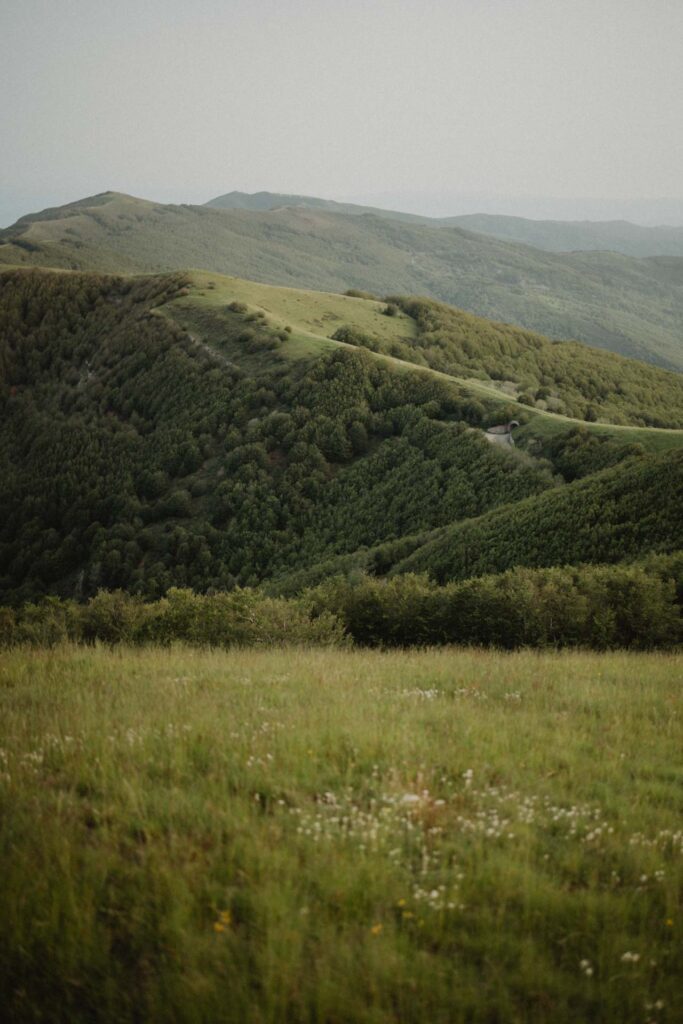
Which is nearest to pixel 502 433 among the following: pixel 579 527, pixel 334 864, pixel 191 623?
pixel 579 527

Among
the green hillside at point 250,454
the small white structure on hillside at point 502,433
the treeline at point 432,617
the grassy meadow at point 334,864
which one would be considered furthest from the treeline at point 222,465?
the grassy meadow at point 334,864

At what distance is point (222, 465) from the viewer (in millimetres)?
70312

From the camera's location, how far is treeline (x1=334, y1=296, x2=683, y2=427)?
94125mm

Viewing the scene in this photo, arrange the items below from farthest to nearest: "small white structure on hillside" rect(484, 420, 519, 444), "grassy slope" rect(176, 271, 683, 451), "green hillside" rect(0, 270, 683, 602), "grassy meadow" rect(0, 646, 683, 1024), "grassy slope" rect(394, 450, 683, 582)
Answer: "grassy slope" rect(176, 271, 683, 451), "small white structure on hillside" rect(484, 420, 519, 444), "green hillside" rect(0, 270, 683, 602), "grassy slope" rect(394, 450, 683, 582), "grassy meadow" rect(0, 646, 683, 1024)

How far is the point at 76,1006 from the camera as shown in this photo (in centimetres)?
283

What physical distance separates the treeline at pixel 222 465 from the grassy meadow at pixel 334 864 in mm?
41511

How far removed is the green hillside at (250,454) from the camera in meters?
48.9

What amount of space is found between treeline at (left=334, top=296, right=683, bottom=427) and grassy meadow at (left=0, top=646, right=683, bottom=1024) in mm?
84619

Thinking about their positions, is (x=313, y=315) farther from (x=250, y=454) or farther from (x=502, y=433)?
(x=502, y=433)

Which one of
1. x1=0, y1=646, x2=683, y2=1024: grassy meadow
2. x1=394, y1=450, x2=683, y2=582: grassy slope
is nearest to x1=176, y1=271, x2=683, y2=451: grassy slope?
x1=394, y1=450, x2=683, y2=582: grassy slope

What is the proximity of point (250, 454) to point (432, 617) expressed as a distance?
5238cm

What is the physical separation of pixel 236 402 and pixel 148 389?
22.2 m

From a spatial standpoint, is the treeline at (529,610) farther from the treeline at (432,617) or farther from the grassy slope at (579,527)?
the grassy slope at (579,527)

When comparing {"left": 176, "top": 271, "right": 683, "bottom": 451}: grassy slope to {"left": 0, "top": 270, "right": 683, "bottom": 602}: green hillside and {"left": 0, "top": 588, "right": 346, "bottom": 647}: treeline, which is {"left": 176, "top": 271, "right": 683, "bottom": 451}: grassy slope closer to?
{"left": 0, "top": 270, "right": 683, "bottom": 602}: green hillside
